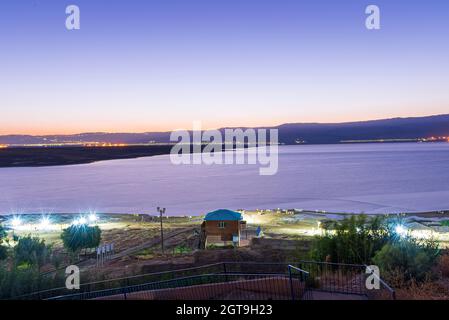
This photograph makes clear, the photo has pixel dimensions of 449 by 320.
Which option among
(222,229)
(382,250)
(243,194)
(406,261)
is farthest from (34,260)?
(243,194)

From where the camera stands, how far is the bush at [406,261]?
11654mm

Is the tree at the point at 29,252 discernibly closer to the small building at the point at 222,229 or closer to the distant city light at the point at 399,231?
the small building at the point at 222,229

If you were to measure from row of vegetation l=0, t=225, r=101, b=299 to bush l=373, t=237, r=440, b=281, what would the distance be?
31.0 feet

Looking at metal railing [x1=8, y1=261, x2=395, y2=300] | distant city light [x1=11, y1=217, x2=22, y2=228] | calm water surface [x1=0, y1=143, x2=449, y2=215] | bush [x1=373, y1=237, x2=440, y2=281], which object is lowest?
calm water surface [x1=0, y1=143, x2=449, y2=215]

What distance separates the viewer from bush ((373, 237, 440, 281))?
38.2 feet

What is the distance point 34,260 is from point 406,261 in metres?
19.6

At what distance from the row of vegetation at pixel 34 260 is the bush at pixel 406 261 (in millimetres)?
9460

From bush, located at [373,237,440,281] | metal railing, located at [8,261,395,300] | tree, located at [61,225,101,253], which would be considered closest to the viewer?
metal railing, located at [8,261,395,300]

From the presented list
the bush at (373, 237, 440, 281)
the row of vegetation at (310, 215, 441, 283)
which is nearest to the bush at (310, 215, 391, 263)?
the row of vegetation at (310, 215, 441, 283)

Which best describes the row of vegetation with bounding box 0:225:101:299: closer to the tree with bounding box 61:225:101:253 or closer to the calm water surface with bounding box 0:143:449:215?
the tree with bounding box 61:225:101:253

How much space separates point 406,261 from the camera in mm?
11938
